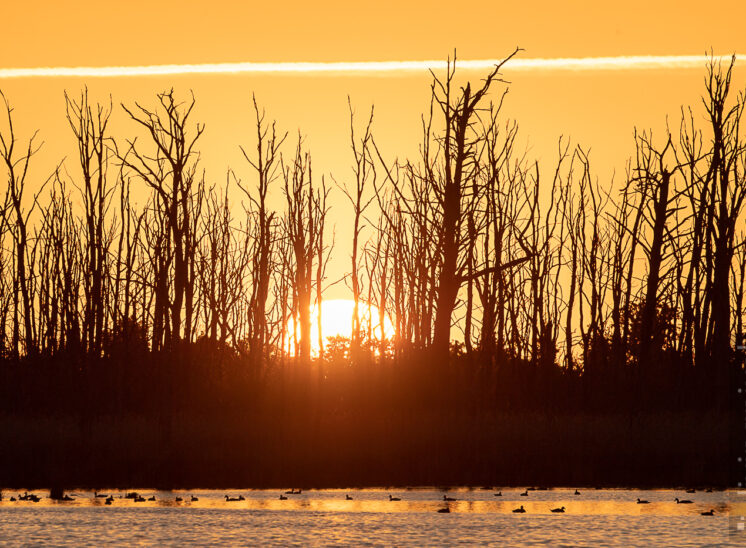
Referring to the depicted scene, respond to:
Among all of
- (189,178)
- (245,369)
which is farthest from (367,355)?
(189,178)

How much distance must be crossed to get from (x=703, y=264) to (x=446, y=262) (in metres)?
9.00

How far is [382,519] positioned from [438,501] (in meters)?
2.51

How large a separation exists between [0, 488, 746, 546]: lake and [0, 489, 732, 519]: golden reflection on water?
0.05ft

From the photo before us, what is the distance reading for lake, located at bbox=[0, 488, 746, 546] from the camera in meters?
12.6

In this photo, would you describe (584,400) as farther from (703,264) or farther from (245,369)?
(245,369)

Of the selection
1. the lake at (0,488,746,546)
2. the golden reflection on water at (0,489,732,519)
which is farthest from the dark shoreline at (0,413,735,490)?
the lake at (0,488,746,546)

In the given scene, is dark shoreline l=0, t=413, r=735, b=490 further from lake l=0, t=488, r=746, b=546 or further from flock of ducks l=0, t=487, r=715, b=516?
lake l=0, t=488, r=746, b=546

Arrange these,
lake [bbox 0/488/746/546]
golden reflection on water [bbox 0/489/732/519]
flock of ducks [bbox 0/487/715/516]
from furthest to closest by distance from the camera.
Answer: golden reflection on water [bbox 0/489/732/519]
flock of ducks [bbox 0/487/715/516]
lake [bbox 0/488/746/546]

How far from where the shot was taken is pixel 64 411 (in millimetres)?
28500

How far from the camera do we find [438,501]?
55.4 feet

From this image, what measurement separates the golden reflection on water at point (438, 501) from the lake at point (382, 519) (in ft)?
0.05

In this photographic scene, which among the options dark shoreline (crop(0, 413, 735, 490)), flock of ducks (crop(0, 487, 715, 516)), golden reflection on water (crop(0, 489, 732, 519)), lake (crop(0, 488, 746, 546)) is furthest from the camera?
dark shoreline (crop(0, 413, 735, 490))

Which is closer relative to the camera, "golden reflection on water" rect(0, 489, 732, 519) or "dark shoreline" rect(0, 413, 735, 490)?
"golden reflection on water" rect(0, 489, 732, 519)

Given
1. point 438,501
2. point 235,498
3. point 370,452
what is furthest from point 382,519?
point 370,452
